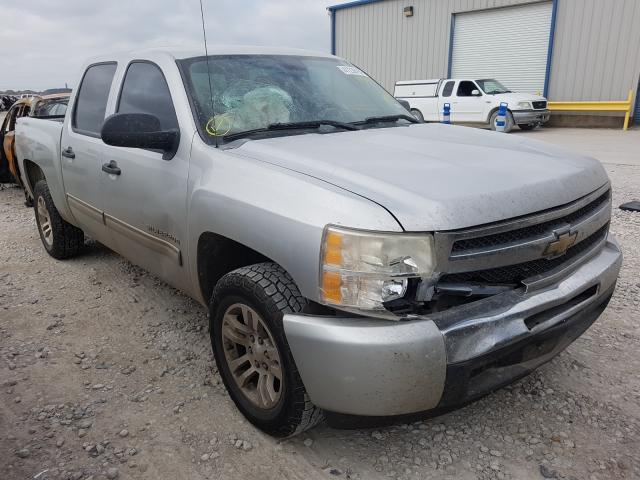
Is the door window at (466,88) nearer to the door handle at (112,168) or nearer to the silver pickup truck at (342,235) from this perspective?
the silver pickup truck at (342,235)

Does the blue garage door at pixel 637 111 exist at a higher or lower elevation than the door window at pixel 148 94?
lower

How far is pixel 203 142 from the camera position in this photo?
2.63 metres

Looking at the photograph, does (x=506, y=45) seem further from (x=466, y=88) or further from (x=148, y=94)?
(x=148, y=94)

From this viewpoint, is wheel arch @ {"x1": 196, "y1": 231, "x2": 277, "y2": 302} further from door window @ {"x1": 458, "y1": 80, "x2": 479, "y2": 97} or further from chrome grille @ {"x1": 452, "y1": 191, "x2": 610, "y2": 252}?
door window @ {"x1": 458, "y1": 80, "x2": 479, "y2": 97}

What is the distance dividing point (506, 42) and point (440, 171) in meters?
20.5

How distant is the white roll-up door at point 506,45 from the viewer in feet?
63.0

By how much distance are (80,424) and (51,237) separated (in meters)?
2.95

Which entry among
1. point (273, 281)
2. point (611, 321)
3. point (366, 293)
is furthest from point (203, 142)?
point (611, 321)

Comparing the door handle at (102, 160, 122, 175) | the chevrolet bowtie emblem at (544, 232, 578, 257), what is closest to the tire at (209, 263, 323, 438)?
the chevrolet bowtie emblem at (544, 232, 578, 257)

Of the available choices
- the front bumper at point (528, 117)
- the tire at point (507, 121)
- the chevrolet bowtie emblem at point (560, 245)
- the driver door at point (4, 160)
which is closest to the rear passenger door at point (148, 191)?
the chevrolet bowtie emblem at point (560, 245)

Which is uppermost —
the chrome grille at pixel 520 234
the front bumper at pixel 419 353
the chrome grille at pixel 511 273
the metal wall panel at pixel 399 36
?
the metal wall panel at pixel 399 36

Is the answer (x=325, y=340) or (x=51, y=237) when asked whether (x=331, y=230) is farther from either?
(x=51, y=237)

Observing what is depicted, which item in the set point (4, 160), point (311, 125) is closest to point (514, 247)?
point (311, 125)

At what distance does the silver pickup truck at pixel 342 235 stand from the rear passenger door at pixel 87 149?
33 cm
